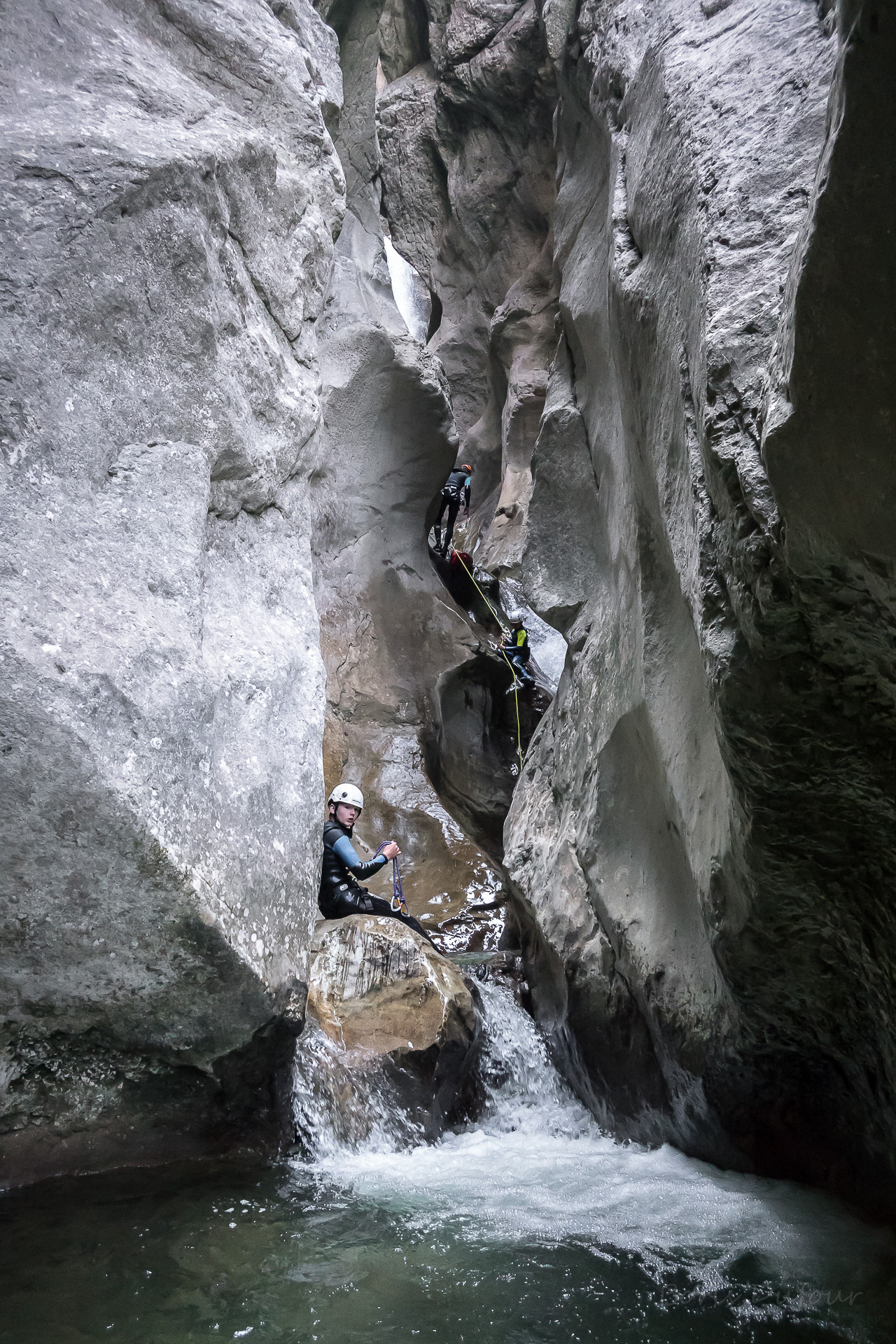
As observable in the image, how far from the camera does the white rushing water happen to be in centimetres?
321

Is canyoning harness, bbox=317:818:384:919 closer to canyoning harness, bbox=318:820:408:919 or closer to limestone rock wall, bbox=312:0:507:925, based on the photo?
canyoning harness, bbox=318:820:408:919

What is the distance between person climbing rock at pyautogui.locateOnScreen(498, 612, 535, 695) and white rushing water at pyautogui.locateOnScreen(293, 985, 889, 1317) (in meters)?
5.62

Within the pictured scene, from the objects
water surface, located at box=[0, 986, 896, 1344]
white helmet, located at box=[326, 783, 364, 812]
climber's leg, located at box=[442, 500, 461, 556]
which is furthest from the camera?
climber's leg, located at box=[442, 500, 461, 556]

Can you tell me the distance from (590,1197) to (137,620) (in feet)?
10.0

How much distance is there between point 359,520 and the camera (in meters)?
11.3

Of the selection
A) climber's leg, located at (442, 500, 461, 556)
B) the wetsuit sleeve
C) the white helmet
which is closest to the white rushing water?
the wetsuit sleeve

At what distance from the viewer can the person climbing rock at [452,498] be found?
13.7m

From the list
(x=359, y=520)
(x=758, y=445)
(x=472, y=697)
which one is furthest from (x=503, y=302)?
(x=758, y=445)

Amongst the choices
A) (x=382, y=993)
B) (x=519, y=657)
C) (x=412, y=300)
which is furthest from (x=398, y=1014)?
(x=412, y=300)

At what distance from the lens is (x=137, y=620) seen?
3508 mm

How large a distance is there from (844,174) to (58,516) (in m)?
2.80

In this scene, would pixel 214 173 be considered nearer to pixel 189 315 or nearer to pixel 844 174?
pixel 189 315

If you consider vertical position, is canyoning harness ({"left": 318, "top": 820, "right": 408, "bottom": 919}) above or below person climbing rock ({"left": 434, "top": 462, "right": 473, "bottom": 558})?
below

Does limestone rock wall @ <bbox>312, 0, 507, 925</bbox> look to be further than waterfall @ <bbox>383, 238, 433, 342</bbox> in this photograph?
No
